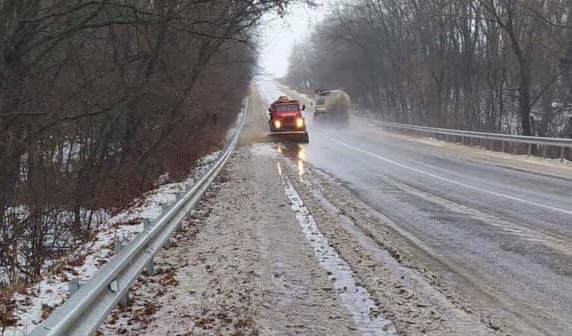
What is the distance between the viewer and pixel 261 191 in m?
12.6

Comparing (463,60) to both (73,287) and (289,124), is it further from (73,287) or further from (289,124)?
(73,287)

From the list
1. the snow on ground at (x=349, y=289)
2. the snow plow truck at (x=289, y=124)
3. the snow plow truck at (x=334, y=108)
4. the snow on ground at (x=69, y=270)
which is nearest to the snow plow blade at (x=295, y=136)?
the snow plow truck at (x=289, y=124)

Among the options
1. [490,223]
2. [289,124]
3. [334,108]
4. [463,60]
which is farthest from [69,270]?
[463,60]

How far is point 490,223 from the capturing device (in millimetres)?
8875

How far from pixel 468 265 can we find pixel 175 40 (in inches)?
457

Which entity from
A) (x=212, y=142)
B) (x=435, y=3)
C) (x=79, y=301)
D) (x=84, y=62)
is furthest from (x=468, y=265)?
(x=435, y=3)

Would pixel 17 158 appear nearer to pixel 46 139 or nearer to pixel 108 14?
pixel 46 139

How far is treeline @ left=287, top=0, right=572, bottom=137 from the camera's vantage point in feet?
99.3

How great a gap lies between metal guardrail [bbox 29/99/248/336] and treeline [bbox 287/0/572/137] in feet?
74.4

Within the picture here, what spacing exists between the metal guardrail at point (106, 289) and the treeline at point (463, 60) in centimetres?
2269

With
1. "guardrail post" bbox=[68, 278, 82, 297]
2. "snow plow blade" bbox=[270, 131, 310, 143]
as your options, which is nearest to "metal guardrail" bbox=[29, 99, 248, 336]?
"guardrail post" bbox=[68, 278, 82, 297]

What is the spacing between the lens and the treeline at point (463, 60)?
30.3 m

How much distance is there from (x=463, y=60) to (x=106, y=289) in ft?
137

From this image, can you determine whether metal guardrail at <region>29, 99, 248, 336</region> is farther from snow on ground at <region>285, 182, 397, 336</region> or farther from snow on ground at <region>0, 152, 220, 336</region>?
snow on ground at <region>285, 182, 397, 336</region>
